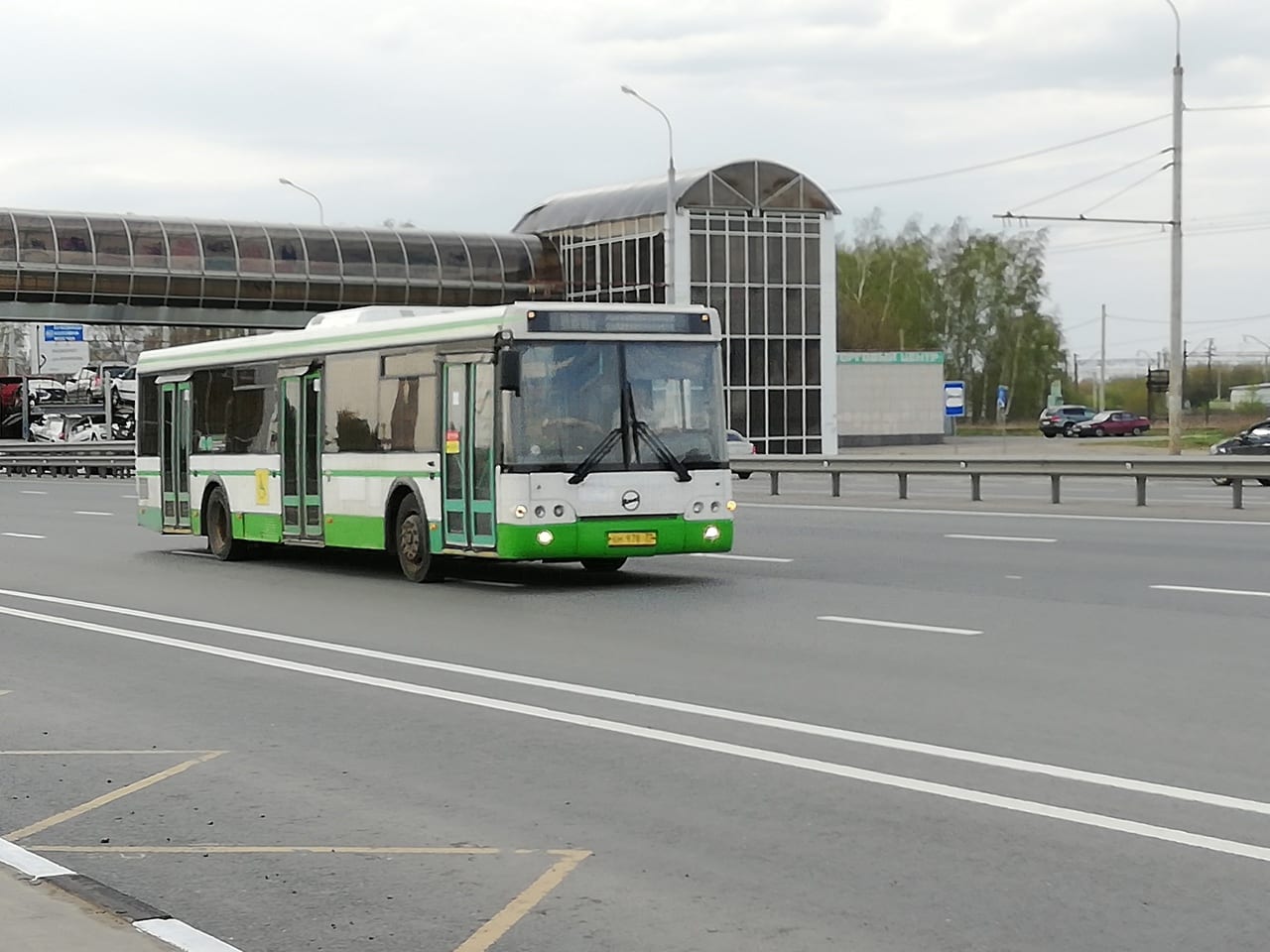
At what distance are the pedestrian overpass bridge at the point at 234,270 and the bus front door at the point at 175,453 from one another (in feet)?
145

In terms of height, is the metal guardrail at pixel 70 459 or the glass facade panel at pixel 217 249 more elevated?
the glass facade panel at pixel 217 249

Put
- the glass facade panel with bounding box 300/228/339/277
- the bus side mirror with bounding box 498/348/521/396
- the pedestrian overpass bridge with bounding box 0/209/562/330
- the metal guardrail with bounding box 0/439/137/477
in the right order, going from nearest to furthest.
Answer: the bus side mirror with bounding box 498/348/521/396
the metal guardrail with bounding box 0/439/137/477
the pedestrian overpass bridge with bounding box 0/209/562/330
the glass facade panel with bounding box 300/228/339/277

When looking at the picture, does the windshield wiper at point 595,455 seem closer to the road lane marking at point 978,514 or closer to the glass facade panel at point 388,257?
the road lane marking at point 978,514

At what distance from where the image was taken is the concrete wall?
91.9 meters

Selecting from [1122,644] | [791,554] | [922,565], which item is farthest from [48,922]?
[791,554]

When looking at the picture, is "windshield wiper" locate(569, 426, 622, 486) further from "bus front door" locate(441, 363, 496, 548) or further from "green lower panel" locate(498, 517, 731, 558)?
"bus front door" locate(441, 363, 496, 548)

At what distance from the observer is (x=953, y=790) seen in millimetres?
8141

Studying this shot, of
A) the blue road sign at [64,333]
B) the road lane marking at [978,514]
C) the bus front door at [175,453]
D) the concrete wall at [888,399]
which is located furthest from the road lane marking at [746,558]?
the blue road sign at [64,333]

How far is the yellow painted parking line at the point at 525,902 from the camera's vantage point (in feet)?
19.5

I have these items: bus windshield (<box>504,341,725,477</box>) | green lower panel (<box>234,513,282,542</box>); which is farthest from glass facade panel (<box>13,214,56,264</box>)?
bus windshield (<box>504,341,725,477</box>)

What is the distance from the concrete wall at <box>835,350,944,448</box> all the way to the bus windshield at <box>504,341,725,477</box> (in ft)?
236

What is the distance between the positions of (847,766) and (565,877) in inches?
91.4

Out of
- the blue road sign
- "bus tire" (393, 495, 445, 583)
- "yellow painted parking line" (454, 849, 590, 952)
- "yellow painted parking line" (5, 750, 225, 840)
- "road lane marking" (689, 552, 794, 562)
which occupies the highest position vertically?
the blue road sign

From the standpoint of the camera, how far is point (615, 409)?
18.8 m
